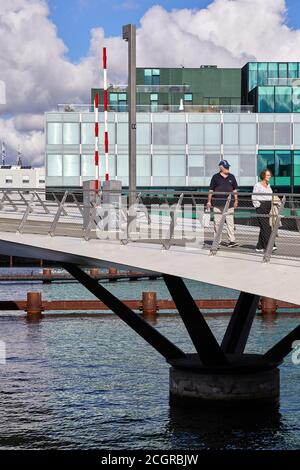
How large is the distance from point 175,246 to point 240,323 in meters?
5.07

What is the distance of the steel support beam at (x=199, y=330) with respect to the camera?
20384 millimetres

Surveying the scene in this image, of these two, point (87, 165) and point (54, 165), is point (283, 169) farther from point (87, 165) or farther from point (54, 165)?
point (54, 165)

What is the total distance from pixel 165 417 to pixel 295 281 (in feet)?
26.3

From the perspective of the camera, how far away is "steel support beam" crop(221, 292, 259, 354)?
2162 cm

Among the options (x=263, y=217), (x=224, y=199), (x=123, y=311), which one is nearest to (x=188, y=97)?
(x=123, y=311)

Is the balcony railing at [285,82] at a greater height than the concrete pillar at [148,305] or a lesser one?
greater

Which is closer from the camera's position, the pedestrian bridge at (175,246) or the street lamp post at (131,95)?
the pedestrian bridge at (175,246)

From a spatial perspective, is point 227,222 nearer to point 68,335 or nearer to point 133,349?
point 133,349

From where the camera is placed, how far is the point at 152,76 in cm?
10112

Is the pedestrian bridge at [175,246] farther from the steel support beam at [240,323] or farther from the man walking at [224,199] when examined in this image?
the steel support beam at [240,323]

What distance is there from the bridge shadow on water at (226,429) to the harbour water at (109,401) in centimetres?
2

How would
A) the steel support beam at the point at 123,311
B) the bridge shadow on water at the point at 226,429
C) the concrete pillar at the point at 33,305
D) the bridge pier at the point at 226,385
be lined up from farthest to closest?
the concrete pillar at the point at 33,305, the steel support beam at the point at 123,311, the bridge pier at the point at 226,385, the bridge shadow on water at the point at 226,429

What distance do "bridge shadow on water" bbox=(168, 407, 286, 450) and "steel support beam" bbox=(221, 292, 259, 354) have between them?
1865mm
